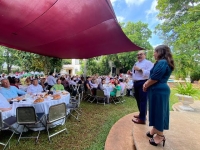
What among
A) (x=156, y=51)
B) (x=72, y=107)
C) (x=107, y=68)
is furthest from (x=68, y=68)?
(x=156, y=51)

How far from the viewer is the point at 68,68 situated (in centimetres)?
3616

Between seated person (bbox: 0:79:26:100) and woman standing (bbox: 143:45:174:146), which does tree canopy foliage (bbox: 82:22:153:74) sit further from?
woman standing (bbox: 143:45:174:146)

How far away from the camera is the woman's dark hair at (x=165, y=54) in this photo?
1.87 meters

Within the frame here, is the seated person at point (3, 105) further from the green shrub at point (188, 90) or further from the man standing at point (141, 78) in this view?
the green shrub at point (188, 90)

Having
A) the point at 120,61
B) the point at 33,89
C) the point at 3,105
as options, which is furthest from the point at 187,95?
the point at 120,61

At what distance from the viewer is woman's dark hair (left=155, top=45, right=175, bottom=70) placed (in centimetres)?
187

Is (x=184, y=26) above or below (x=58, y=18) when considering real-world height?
above

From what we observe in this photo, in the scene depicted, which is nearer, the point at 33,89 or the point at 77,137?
the point at 77,137

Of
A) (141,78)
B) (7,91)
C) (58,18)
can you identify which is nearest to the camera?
(141,78)

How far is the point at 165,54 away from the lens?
6.25 feet

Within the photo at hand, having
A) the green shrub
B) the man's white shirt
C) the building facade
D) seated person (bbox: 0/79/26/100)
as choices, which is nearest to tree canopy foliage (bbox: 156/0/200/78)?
the green shrub

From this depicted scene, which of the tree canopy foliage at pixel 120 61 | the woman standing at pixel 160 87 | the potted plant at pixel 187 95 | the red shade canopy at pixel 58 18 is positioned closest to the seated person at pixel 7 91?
the red shade canopy at pixel 58 18

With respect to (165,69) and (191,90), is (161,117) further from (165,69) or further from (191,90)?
(191,90)

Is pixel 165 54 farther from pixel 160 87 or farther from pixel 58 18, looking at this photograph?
pixel 58 18
